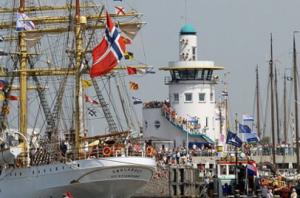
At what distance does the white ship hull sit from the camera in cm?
8081

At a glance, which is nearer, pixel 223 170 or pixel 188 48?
pixel 223 170

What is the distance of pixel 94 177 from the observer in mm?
81562

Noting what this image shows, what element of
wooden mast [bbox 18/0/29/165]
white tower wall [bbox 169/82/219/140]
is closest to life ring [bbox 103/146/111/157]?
wooden mast [bbox 18/0/29/165]

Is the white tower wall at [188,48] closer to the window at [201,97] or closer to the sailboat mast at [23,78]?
the window at [201,97]

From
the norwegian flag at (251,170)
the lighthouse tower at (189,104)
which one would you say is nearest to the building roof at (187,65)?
the lighthouse tower at (189,104)

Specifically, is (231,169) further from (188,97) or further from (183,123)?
(188,97)

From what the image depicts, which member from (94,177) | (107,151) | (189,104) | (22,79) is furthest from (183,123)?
(94,177)

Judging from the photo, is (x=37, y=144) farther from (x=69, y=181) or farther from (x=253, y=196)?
(x=253, y=196)


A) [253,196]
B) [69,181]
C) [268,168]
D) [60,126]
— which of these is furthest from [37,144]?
[268,168]

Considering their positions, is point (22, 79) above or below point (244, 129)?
above

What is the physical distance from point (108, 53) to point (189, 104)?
41499 millimetres

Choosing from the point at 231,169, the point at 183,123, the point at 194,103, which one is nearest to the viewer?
the point at 231,169

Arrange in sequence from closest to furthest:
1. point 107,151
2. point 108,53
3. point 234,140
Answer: point 108,53 < point 107,151 < point 234,140

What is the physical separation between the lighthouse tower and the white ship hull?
33.7 meters
